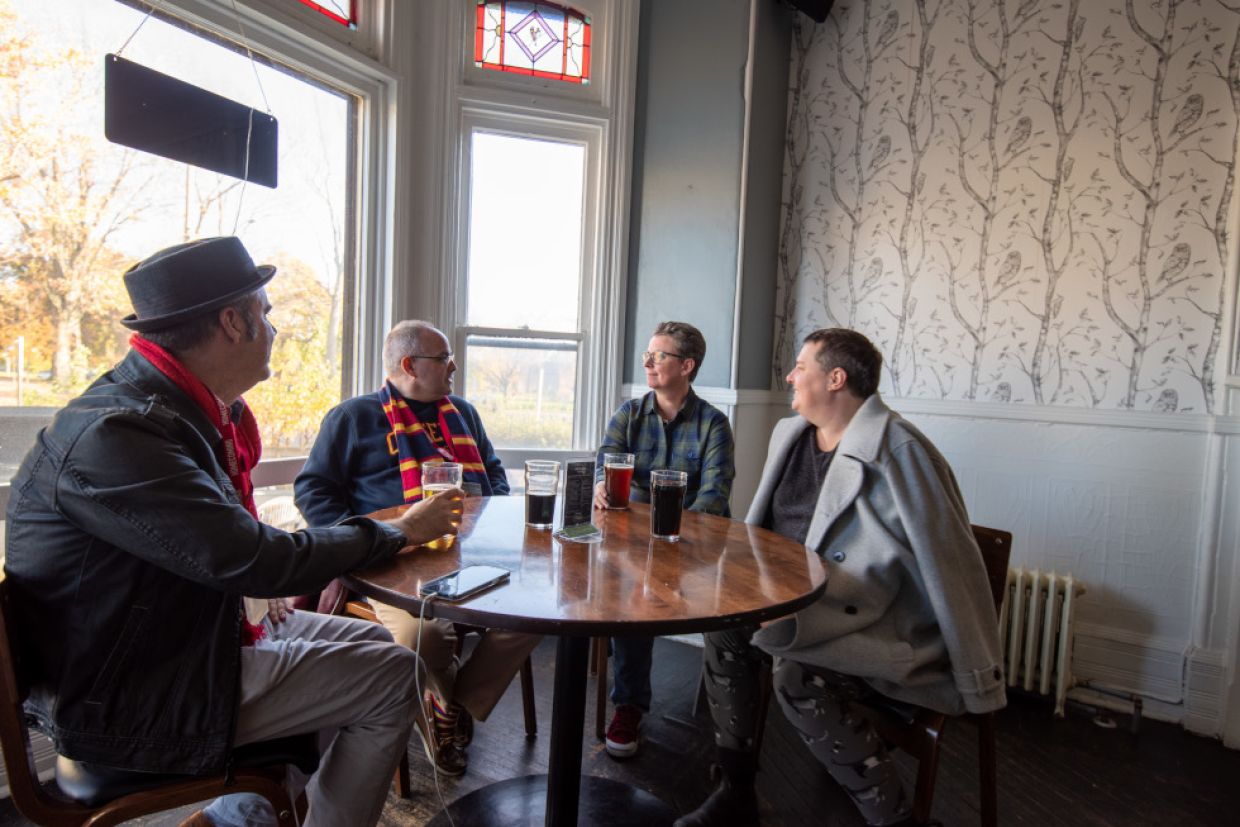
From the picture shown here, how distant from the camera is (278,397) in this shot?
104 inches

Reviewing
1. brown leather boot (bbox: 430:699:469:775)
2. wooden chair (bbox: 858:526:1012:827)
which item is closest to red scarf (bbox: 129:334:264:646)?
brown leather boot (bbox: 430:699:469:775)

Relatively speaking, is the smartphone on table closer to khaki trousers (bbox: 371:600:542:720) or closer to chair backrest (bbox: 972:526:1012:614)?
khaki trousers (bbox: 371:600:542:720)

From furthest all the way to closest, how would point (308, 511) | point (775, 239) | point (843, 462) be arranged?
point (775, 239) < point (308, 511) < point (843, 462)

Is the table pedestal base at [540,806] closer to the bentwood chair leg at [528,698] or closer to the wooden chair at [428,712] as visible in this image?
the wooden chair at [428,712]

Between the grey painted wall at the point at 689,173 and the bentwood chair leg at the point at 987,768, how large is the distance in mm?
1788

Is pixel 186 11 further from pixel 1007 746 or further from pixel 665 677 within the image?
pixel 1007 746

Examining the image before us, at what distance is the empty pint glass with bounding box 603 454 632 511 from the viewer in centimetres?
191

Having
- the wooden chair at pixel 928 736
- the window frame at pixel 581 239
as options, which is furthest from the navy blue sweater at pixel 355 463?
the wooden chair at pixel 928 736

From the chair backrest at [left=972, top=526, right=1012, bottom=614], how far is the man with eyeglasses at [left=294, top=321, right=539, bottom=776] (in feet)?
4.03

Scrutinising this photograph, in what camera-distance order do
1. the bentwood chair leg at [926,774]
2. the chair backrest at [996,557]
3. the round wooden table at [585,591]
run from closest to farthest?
1. the round wooden table at [585,591]
2. the bentwood chair leg at [926,774]
3. the chair backrest at [996,557]

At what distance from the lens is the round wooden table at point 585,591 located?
3.65ft

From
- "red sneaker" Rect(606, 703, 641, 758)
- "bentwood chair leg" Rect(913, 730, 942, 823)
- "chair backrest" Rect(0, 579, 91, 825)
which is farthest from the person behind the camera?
"red sneaker" Rect(606, 703, 641, 758)

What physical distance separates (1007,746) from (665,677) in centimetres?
119

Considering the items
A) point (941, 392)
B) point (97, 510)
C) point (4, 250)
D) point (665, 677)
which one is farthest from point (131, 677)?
point (941, 392)
